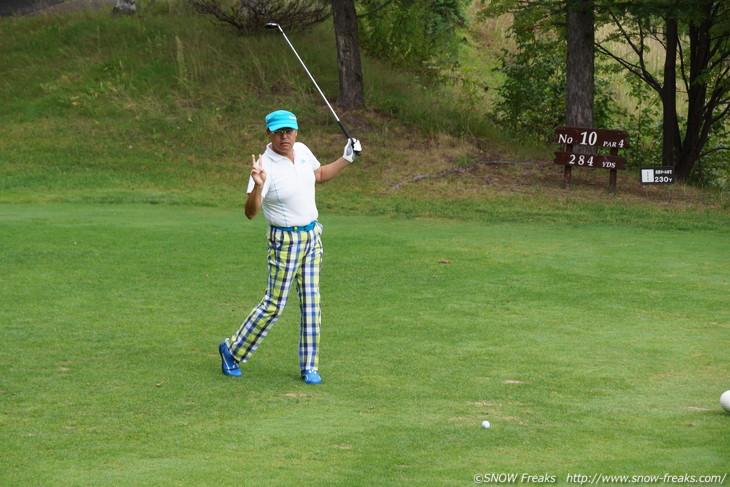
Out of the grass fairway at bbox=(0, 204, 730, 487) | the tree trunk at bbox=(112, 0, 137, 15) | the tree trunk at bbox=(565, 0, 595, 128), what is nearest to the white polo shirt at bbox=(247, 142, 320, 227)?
the grass fairway at bbox=(0, 204, 730, 487)

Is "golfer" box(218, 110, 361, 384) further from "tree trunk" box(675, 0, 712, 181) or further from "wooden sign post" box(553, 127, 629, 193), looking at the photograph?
"tree trunk" box(675, 0, 712, 181)

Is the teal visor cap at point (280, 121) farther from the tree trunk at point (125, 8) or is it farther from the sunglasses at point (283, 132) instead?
the tree trunk at point (125, 8)

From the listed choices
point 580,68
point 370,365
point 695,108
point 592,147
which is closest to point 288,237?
point 370,365

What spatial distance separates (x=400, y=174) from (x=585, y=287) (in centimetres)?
1149

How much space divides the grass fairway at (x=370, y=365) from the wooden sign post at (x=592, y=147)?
578cm

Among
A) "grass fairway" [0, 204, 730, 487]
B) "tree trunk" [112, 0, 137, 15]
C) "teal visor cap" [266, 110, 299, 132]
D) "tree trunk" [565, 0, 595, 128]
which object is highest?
"tree trunk" [112, 0, 137, 15]

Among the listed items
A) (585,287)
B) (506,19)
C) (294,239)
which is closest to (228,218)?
(585,287)

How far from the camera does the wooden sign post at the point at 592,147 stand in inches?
782

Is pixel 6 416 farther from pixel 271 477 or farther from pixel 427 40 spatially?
pixel 427 40

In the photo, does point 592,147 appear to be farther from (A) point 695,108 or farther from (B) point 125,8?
(B) point 125,8

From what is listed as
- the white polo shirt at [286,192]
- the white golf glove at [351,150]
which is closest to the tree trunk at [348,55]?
the white golf glove at [351,150]

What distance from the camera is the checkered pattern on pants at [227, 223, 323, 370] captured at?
280 inches

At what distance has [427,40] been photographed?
30.7 m

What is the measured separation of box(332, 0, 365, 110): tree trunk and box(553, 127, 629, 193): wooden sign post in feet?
22.0
